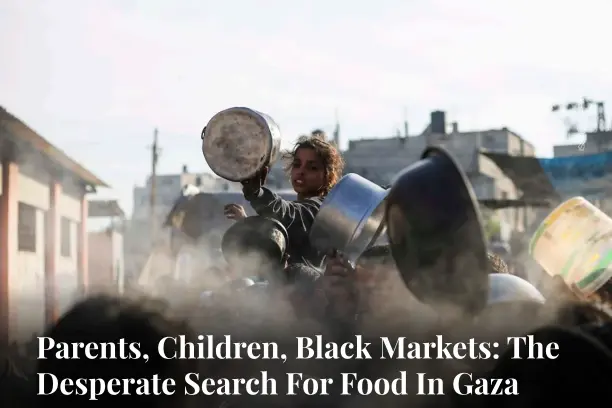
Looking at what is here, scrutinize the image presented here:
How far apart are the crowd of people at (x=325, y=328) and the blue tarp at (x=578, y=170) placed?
7.47 m

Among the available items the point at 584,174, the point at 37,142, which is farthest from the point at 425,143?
the point at 37,142

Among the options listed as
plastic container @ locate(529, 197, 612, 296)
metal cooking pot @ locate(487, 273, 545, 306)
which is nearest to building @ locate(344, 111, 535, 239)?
plastic container @ locate(529, 197, 612, 296)

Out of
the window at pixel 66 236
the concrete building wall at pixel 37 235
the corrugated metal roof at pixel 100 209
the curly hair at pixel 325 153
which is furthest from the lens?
the corrugated metal roof at pixel 100 209

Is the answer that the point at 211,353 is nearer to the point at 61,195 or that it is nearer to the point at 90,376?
the point at 90,376

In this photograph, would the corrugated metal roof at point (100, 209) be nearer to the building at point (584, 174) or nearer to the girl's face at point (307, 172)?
the building at point (584, 174)

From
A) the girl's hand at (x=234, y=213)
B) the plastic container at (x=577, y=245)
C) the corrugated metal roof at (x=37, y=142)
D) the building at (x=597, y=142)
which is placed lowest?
the plastic container at (x=577, y=245)

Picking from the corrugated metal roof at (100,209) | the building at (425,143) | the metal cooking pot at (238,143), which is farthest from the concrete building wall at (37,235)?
the building at (425,143)

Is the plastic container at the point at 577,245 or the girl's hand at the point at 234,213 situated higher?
the girl's hand at the point at 234,213

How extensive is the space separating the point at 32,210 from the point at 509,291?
760 cm

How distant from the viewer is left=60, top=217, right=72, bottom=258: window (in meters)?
10.4

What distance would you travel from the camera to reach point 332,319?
2.48 metres

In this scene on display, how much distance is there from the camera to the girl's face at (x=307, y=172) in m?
3.61

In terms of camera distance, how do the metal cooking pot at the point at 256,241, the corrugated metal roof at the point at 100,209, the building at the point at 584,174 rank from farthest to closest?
the corrugated metal roof at the point at 100,209 → the building at the point at 584,174 → the metal cooking pot at the point at 256,241

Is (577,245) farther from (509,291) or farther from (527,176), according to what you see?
(527,176)
